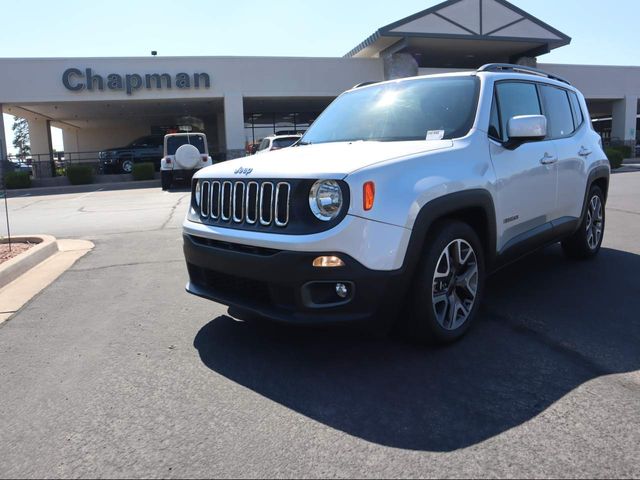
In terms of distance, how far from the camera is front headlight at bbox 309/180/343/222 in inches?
128

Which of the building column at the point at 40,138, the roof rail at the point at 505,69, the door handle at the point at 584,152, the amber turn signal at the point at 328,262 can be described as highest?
the building column at the point at 40,138

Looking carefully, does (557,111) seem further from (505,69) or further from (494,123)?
(494,123)

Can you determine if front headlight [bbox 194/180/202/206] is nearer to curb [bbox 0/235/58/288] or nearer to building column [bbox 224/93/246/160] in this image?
curb [bbox 0/235/58/288]

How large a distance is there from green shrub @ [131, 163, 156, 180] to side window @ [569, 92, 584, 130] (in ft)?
75.3

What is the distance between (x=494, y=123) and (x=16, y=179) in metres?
25.9

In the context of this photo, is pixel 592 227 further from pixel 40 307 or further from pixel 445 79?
pixel 40 307

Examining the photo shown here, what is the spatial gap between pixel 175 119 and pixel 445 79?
37873mm

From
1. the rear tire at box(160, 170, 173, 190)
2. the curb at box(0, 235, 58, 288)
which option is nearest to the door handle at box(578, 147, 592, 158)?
the curb at box(0, 235, 58, 288)

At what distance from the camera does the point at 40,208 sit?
15836mm

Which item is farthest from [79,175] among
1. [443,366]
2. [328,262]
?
[443,366]

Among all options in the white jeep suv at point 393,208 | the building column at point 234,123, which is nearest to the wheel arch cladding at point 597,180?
the white jeep suv at point 393,208

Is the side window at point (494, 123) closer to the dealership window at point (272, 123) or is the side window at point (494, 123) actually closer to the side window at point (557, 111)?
the side window at point (557, 111)

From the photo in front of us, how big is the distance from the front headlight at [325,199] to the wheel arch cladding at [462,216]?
1.68ft

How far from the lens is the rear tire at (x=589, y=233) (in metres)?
6.10
